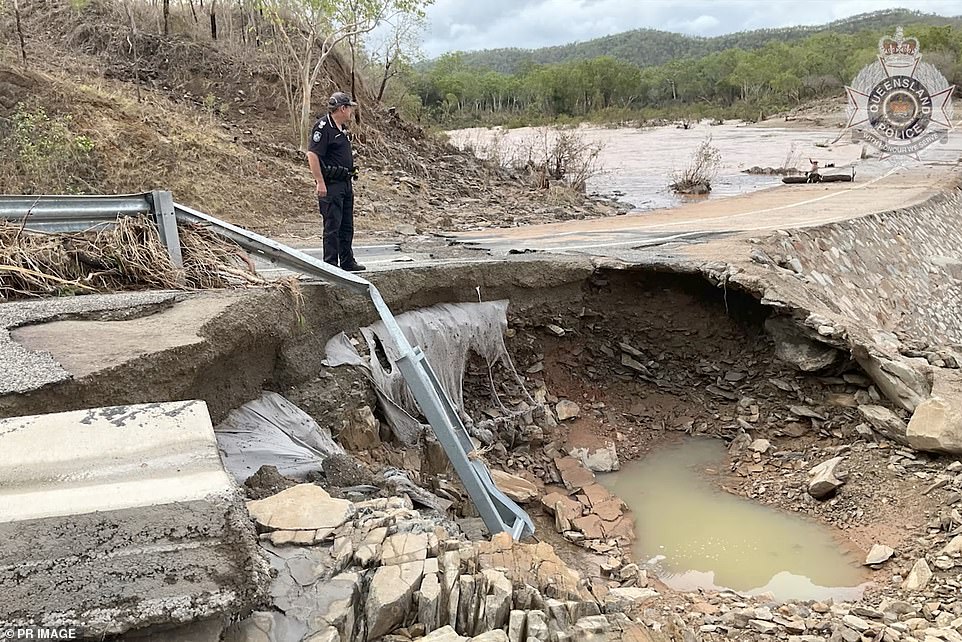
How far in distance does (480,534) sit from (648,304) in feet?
12.4

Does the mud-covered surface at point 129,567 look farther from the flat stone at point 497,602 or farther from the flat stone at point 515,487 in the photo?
the flat stone at point 515,487

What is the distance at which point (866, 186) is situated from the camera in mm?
16203

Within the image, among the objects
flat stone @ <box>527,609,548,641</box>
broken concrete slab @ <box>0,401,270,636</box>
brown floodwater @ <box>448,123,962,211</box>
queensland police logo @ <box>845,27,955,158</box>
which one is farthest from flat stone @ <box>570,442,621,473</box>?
queensland police logo @ <box>845,27,955,158</box>

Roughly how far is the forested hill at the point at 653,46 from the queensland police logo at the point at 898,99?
9581cm

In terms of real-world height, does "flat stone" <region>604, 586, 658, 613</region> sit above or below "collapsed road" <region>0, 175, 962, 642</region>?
below

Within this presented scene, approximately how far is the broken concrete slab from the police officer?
3.44m

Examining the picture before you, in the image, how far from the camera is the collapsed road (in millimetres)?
2186

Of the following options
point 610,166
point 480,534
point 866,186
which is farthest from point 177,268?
point 610,166

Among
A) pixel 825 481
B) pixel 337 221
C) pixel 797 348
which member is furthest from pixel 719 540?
pixel 337 221

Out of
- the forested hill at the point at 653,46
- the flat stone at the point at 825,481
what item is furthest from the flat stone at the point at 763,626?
the forested hill at the point at 653,46

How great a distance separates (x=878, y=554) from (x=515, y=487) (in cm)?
256

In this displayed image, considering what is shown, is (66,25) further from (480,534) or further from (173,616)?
(173,616)

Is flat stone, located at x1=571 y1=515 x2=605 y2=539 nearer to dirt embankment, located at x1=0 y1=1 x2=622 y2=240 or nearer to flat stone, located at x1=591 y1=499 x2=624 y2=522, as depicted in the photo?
flat stone, located at x1=591 y1=499 x2=624 y2=522

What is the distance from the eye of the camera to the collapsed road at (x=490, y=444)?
86.0 inches
